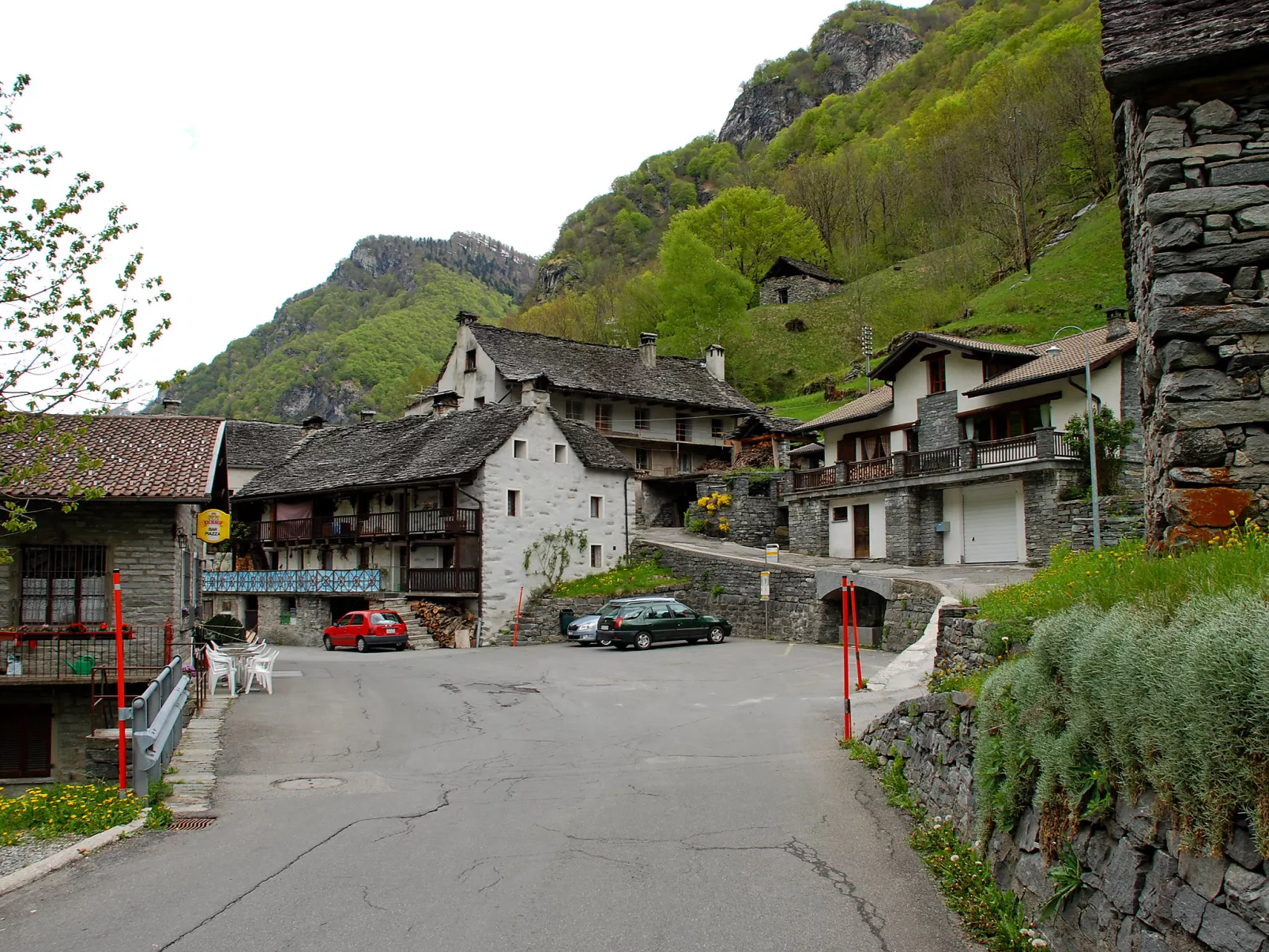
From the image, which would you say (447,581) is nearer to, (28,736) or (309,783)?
(28,736)

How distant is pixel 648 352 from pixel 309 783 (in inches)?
1869

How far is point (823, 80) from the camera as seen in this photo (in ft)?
574

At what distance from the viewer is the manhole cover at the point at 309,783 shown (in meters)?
12.4

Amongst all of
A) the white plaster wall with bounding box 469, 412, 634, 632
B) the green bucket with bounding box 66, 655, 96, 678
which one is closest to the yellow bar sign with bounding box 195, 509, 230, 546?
the green bucket with bounding box 66, 655, 96, 678

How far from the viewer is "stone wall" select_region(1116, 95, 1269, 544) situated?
850 centimetres

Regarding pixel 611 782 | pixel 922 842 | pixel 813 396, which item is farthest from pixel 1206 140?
pixel 813 396

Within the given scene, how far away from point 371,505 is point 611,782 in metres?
31.3

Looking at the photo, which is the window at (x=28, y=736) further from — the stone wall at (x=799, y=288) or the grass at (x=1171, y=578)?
the stone wall at (x=799, y=288)

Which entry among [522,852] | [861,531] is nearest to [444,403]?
[861,531]

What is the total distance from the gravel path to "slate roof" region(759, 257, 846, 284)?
8301 cm

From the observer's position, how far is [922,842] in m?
8.70

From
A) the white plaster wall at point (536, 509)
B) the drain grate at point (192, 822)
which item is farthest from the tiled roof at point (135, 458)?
the white plaster wall at point (536, 509)

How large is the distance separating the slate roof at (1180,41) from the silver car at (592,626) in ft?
79.5

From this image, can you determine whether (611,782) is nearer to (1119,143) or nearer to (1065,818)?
(1065,818)
